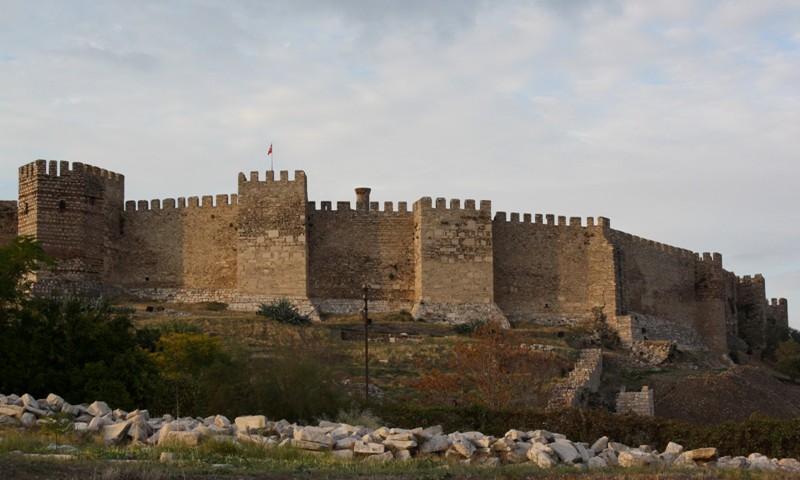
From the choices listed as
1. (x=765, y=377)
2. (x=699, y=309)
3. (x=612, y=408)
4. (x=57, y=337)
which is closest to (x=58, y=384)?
(x=57, y=337)

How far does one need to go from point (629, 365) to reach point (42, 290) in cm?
1921

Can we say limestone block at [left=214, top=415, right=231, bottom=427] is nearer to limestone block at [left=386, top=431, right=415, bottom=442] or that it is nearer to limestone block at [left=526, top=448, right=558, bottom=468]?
limestone block at [left=386, top=431, right=415, bottom=442]

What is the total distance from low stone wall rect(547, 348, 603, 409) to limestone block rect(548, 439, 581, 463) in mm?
11997

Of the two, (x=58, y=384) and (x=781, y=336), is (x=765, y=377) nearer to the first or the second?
(x=781, y=336)

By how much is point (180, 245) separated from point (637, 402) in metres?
17.9

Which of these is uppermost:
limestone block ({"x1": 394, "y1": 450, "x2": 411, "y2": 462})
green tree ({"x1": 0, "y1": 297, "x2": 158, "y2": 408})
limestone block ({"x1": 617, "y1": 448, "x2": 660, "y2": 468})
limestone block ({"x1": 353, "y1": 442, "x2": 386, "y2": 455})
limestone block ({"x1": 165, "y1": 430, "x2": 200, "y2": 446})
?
green tree ({"x1": 0, "y1": 297, "x2": 158, "y2": 408})

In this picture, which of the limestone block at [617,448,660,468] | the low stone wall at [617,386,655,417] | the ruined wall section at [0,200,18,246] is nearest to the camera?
the limestone block at [617,448,660,468]

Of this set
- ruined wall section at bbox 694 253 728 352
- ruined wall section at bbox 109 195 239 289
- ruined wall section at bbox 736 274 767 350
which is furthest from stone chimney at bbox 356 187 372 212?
ruined wall section at bbox 736 274 767 350

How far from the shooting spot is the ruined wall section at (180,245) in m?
41.5

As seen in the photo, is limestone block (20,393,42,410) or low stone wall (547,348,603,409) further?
low stone wall (547,348,603,409)

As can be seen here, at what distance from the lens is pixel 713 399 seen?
108 ft

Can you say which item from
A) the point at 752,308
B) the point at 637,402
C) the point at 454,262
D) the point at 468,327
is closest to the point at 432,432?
the point at 637,402

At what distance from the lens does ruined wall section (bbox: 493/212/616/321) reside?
43.7 metres

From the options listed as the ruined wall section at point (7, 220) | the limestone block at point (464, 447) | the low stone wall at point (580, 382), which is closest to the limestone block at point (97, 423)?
the limestone block at point (464, 447)
